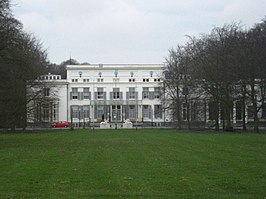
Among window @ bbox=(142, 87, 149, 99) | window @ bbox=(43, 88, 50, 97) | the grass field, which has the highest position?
window @ bbox=(142, 87, 149, 99)

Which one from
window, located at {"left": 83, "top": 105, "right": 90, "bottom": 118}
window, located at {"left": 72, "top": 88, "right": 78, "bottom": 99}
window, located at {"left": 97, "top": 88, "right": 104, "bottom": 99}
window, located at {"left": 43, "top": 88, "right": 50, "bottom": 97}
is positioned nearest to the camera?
window, located at {"left": 43, "top": 88, "right": 50, "bottom": 97}

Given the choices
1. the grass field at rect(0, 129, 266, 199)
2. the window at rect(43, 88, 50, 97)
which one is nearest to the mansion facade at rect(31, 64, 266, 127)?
the window at rect(43, 88, 50, 97)

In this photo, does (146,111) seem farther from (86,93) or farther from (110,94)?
(86,93)

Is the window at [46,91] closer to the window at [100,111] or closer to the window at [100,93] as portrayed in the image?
the window at [100,111]

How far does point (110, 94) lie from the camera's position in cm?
10488

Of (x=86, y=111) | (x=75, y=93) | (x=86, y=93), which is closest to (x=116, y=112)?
(x=86, y=111)

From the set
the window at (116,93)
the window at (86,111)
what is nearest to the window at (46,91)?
the window at (86,111)

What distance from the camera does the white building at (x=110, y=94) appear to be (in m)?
102

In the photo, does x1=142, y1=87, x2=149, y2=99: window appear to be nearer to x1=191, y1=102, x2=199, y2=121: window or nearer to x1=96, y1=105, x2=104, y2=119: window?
x1=96, y1=105, x2=104, y2=119: window

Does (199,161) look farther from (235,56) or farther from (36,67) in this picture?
(36,67)

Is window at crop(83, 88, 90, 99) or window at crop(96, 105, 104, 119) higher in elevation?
window at crop(83, 88, 90, 99)

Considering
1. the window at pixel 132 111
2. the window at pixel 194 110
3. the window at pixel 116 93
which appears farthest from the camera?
the window at pixel 116 93

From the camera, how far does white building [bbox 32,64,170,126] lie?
102 m

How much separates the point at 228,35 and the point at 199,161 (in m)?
34.6
